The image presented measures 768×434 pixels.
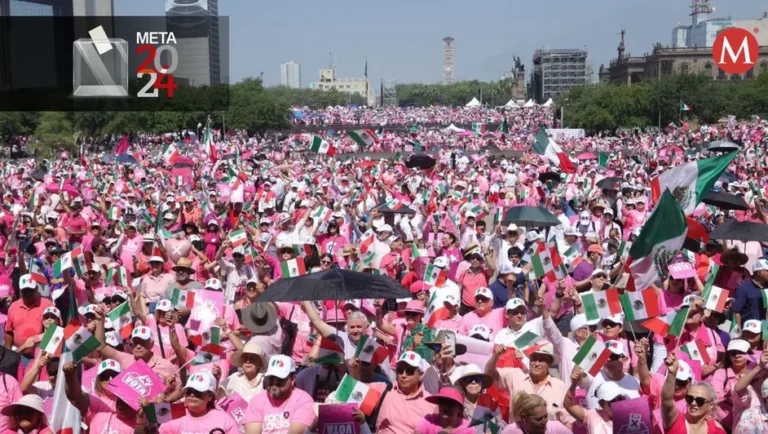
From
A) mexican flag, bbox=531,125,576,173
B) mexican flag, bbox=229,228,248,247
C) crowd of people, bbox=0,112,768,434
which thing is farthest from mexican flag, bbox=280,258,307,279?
mexican flag, bbox=531,125,576,173

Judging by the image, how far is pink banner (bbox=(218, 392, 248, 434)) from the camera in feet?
19.0

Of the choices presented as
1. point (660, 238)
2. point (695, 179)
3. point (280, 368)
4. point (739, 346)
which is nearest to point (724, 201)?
point (695, 179)

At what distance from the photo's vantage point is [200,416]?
521 centimetres

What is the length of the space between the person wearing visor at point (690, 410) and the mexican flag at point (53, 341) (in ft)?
11.4

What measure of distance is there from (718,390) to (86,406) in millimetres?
3712

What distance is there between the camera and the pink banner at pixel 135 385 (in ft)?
17.3

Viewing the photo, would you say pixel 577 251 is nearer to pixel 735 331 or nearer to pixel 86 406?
pixel 735 331

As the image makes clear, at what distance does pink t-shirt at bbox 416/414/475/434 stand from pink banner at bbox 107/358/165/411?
1476 mm

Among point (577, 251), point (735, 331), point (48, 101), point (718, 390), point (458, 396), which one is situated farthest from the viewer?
point (48, 101)

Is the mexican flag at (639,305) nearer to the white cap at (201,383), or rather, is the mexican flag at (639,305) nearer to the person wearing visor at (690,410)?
the person wearing visor at (690,410)

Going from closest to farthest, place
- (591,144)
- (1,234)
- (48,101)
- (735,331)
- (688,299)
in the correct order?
1. (688,299)
2. (735,331)
3. (1,234)
4. (591,144)
5. (48,101)

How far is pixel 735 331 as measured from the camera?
7441 millimetres

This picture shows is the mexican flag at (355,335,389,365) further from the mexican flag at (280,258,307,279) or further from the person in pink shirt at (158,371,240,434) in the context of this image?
the mexican flag at (280,258,307,279)

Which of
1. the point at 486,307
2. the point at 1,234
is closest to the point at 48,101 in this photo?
the point at 1,234
